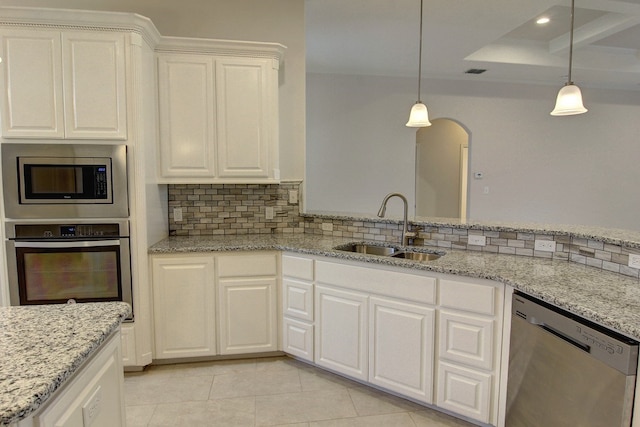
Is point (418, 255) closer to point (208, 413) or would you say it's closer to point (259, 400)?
point (259, 400)

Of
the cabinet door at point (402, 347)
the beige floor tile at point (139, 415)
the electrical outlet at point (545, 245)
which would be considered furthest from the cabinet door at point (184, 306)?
the electrical outlet at point (545, 245)

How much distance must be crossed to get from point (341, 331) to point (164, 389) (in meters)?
1.20

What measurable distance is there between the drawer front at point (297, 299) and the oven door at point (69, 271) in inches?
40.9

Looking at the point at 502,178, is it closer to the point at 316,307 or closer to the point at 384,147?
the point at 384,147

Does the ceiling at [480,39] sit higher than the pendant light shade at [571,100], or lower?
Answer: higher

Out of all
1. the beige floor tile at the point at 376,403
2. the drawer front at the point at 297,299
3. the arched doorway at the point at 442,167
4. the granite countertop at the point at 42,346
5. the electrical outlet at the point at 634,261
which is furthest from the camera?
the arched doorway at the point at 442,167

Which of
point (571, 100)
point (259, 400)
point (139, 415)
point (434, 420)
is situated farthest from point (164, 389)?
point (571, 100)

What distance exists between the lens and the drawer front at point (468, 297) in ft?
6.29

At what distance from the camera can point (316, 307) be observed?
257 cm

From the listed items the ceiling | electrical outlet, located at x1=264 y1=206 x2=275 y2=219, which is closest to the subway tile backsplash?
electrical outlet, located at x1=264 y1=206 x2=275 y2=219

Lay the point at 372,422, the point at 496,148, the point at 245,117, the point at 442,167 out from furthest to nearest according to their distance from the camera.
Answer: the point at 442,167, the point at 496,148, the point at 245,117, the point at 372,422

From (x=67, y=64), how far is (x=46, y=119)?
14.4 inches

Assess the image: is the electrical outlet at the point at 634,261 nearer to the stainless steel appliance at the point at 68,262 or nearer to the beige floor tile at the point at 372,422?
the beige floor tile at the point at 372,422

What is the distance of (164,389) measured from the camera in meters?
2.45
